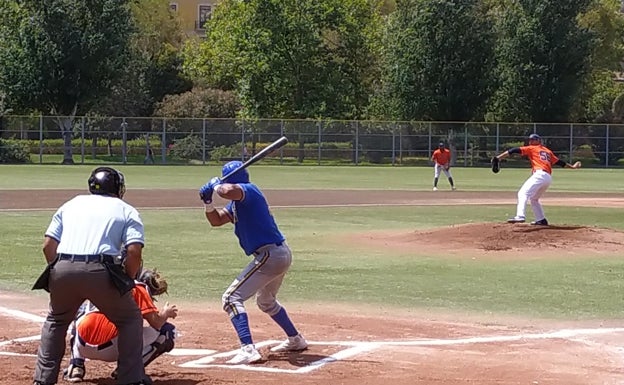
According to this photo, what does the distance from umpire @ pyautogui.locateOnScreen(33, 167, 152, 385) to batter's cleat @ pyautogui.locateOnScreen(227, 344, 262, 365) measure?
4.17 feet

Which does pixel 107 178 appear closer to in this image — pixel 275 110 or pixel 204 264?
pixel 204 264

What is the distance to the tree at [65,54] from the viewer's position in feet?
186

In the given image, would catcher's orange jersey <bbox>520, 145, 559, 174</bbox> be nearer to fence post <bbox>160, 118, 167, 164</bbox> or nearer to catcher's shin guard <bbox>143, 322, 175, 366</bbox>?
catcher's shin guard <bbox>143, 322, 175, 366</bbox>

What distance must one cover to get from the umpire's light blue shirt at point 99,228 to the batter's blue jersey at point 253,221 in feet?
5.24

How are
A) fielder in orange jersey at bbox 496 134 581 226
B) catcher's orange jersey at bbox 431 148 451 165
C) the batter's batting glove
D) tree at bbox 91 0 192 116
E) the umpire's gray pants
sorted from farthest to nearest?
tree at bbox 91 0 192 116
catcher's orange jersey at bbox 431 148 451 165
fielder in orange jersey at bbox 496 134 581 226
the batter's batting glove
the umpire's gray pants

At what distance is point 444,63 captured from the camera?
63.1 metres

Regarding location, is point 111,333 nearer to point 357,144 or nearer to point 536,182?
point 536,182

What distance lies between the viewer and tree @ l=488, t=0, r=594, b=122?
64.1m

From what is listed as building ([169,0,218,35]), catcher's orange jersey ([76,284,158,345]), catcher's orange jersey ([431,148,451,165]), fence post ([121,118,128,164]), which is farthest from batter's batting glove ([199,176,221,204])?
building ([169,0,218,35])

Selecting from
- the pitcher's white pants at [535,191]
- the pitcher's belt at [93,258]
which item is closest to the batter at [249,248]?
the pitcher's belt at [93,258]

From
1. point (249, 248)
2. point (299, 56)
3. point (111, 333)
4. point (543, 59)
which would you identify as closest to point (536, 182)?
point (249, 248)

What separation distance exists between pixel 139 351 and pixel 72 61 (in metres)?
52.8

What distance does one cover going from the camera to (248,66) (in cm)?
6644

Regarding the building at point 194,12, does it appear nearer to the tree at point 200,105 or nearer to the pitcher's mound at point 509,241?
the tree at point 200,105
